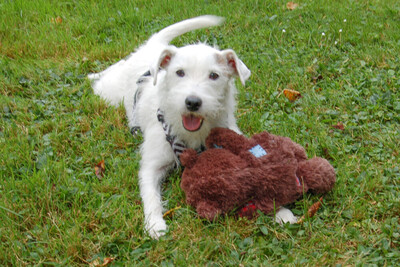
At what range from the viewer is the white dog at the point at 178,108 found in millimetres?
3406

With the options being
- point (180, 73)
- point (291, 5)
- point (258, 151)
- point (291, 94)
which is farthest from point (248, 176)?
point (291, 5)

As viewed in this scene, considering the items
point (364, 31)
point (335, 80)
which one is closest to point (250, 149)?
point (335, 80)

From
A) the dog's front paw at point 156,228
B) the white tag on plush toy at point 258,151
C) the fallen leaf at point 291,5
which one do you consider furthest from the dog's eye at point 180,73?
the fallen leaf at point 291,5

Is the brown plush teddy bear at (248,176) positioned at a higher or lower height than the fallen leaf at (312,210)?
higher

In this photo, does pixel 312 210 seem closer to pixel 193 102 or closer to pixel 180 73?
pixel 193 102

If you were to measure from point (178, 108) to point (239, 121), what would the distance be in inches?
52.5

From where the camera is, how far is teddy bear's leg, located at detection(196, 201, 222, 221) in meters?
3.11

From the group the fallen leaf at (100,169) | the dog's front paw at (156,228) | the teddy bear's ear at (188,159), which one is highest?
the teddy bear's ear at (188,159)

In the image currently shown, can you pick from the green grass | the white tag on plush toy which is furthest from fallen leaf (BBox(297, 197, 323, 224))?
the white tag on plush toy

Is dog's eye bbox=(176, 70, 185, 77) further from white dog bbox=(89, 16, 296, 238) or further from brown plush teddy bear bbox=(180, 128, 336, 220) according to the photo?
brown plush teddy bear bbox=(180, 128, 336, 220)

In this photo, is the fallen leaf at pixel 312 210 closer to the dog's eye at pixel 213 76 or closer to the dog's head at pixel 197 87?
the dog's head at pixel 197 87

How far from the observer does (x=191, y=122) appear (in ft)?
11.7

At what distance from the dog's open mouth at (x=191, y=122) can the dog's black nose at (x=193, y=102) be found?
18 cm

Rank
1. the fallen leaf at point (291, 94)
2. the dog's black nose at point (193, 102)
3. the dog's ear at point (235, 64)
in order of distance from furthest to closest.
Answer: the fallen leaf at point (291, 94), the dog's ear at point (235, 64), the dog's black nose at point (193, 102)
